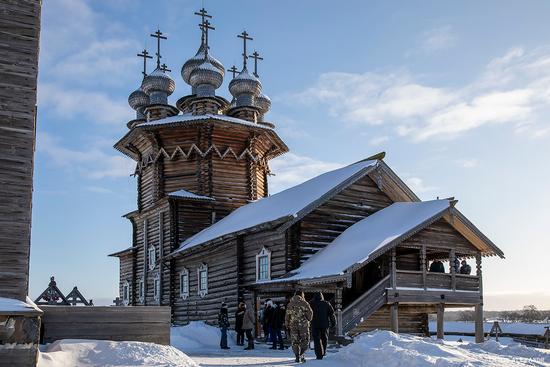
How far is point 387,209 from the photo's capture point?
25422 mm

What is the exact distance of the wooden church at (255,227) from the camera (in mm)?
22031

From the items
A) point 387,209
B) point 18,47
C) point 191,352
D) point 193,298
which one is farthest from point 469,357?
point 193,298

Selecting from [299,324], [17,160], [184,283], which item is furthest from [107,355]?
[184,283]

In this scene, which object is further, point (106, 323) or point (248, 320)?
point (248, 320)

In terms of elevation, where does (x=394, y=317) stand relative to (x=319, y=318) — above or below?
below

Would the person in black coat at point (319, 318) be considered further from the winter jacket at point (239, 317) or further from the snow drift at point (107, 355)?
the winter jacket at point (239, 317)

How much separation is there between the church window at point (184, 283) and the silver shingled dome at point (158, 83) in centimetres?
1220

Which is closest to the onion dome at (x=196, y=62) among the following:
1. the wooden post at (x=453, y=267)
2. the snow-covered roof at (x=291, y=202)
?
the snow-covered roof at (x=291, y=202)

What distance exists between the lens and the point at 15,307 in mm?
11656

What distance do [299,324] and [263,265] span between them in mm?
10272

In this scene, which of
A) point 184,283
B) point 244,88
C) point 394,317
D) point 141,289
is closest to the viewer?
point 394,317

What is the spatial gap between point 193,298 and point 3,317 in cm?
1906

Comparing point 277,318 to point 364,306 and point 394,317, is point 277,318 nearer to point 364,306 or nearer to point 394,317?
point 364,306

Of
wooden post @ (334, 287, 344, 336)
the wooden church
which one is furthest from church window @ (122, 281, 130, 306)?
wooden post @ (334, 287, 344, 336)
